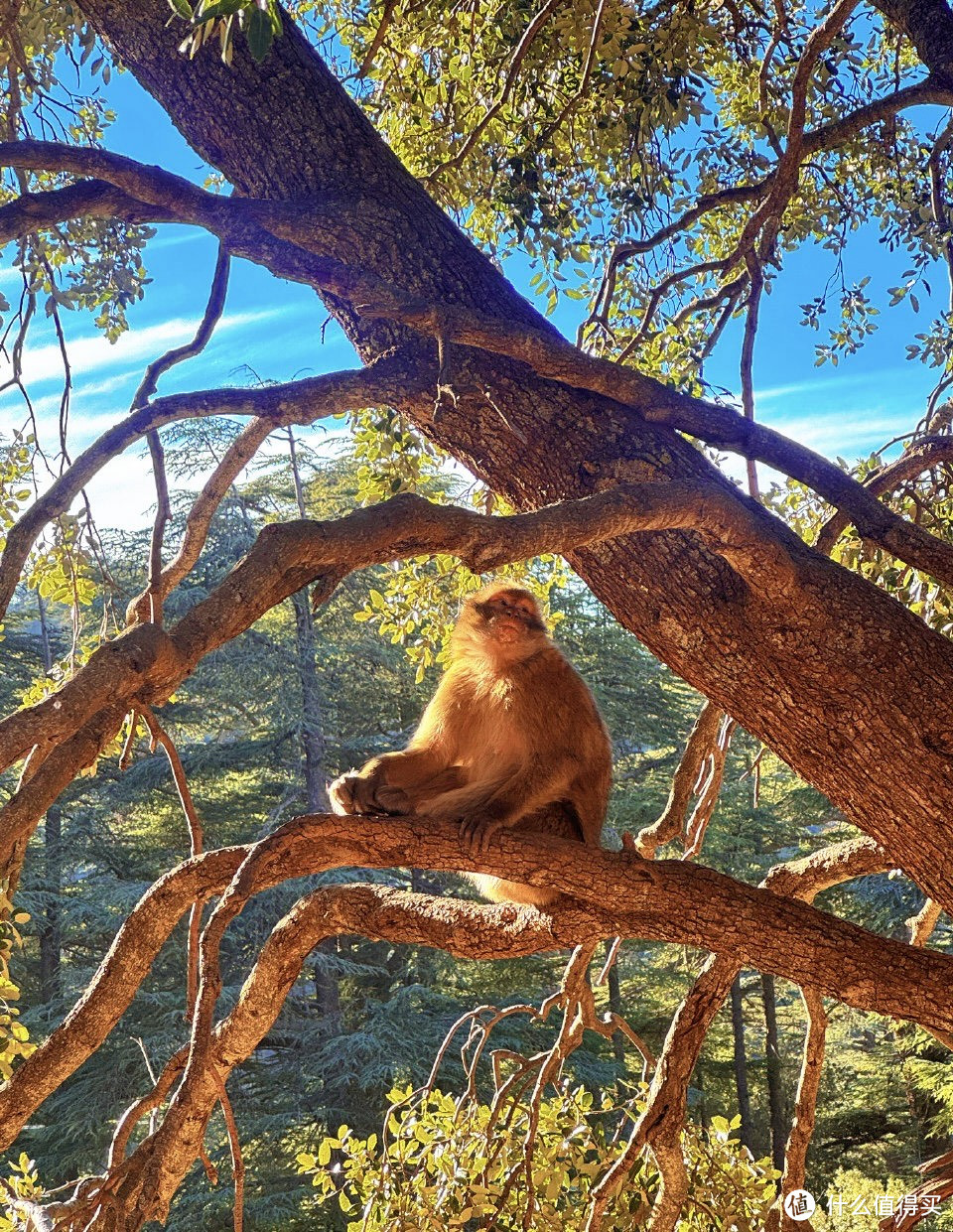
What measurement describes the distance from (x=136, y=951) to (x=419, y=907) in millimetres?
674

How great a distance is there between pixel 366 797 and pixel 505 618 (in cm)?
73

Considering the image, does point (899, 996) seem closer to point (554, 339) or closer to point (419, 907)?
point (419, 907)

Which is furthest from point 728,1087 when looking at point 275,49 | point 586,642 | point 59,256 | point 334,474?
point 275,49

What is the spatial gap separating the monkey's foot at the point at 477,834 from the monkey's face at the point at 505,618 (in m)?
1.04

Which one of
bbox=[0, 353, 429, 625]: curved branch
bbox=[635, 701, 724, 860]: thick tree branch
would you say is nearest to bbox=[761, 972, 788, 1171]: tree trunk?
bbox=[635, 701, 724, 860]: thick tree branch

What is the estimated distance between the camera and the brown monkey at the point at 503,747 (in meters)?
3.38

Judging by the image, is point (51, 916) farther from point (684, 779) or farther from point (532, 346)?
point (532, 346)

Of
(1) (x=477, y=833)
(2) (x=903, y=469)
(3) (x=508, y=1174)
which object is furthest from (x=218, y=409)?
(3) (x=508, y=1174)

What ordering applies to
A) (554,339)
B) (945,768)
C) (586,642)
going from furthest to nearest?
(586,642), (554,339), (945,768)

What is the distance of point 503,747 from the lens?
3654 millimetres

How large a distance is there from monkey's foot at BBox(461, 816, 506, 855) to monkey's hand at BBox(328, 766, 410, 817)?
731 millimetres

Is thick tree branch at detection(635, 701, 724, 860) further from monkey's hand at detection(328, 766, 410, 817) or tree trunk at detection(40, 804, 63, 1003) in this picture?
tree trunk at detection(40, 804, 63, 1003)

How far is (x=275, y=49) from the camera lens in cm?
304

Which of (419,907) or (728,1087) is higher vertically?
(419,907)
